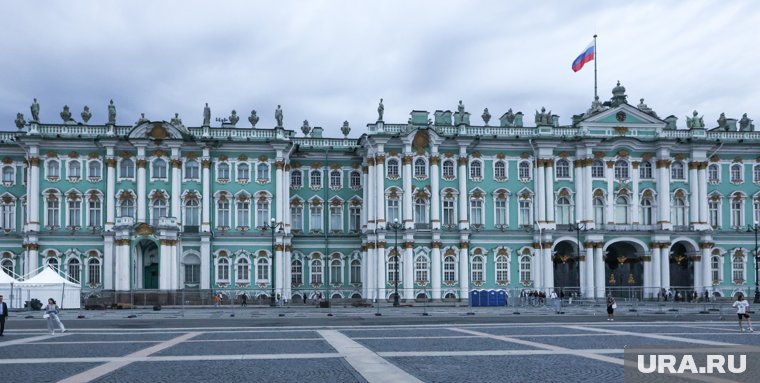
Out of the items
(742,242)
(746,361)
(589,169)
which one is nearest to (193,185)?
(589,169)

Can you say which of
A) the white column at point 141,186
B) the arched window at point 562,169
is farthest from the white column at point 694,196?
→ the white column at point 141,186

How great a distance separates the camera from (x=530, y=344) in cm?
2733

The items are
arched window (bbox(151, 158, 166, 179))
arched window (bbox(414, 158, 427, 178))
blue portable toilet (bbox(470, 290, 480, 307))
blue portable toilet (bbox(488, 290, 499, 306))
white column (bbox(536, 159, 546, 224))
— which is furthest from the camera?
white column (bbox(536, 159, 546, 224))

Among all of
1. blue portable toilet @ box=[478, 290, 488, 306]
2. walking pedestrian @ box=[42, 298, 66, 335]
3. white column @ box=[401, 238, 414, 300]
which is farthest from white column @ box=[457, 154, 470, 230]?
walking pedestrian @ box=[42, 298, 66, 335]

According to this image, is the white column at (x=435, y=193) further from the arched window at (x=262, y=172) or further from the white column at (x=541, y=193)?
the arched window at (x=262, y=172)

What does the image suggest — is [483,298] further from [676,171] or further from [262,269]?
[676,171]

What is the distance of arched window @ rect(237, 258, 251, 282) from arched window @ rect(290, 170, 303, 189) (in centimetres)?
790

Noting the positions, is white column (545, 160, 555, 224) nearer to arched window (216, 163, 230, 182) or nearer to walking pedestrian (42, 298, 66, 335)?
arched window (216, 163, 230, 182)

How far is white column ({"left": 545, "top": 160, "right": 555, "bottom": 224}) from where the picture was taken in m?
73.2

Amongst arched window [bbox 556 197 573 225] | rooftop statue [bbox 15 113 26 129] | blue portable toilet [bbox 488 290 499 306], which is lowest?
blue portable toilet [bbox 488 290 499 306]

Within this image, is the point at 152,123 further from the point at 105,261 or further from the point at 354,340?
Answer: the point at 354,340

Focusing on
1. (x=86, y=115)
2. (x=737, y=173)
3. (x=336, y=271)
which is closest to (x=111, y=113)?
(x=86, y=115)

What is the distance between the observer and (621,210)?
245ft

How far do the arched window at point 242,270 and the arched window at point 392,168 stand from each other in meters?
14.1
